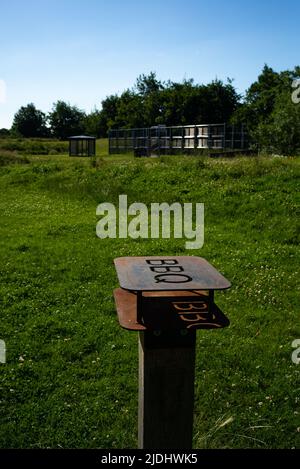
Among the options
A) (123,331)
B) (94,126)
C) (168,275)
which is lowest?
(123,331)

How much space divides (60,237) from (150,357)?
9889mm

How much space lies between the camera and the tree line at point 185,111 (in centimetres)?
3267

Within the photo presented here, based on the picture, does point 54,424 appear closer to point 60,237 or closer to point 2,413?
point 2,413

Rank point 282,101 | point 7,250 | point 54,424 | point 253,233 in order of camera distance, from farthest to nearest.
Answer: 1. point 282,101
2. point 253,233
3. point 7,250
4. point 54,424

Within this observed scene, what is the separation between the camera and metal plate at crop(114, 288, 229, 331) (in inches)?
115

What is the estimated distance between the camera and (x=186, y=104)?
64.0m

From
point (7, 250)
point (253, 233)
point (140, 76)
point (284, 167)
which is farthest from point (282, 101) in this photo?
point (140, 76)


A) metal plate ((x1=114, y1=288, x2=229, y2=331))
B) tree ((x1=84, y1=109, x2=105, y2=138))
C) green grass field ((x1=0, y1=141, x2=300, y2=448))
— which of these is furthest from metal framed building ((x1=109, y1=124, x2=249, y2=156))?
tree ((x1=84, y1=109, x2=105, y2=138))

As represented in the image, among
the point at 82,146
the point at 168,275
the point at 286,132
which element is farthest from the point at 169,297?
the point at 82,146

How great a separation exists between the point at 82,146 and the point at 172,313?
44.2m

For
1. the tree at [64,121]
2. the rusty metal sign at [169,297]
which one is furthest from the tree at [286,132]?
the tree at [64,121]

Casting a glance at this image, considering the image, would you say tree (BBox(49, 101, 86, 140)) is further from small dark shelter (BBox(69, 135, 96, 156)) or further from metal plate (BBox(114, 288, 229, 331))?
metal plate (BBox(114, 288, 229, 331))

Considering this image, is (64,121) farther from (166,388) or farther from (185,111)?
(166,388)

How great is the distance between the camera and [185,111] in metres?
64.2
